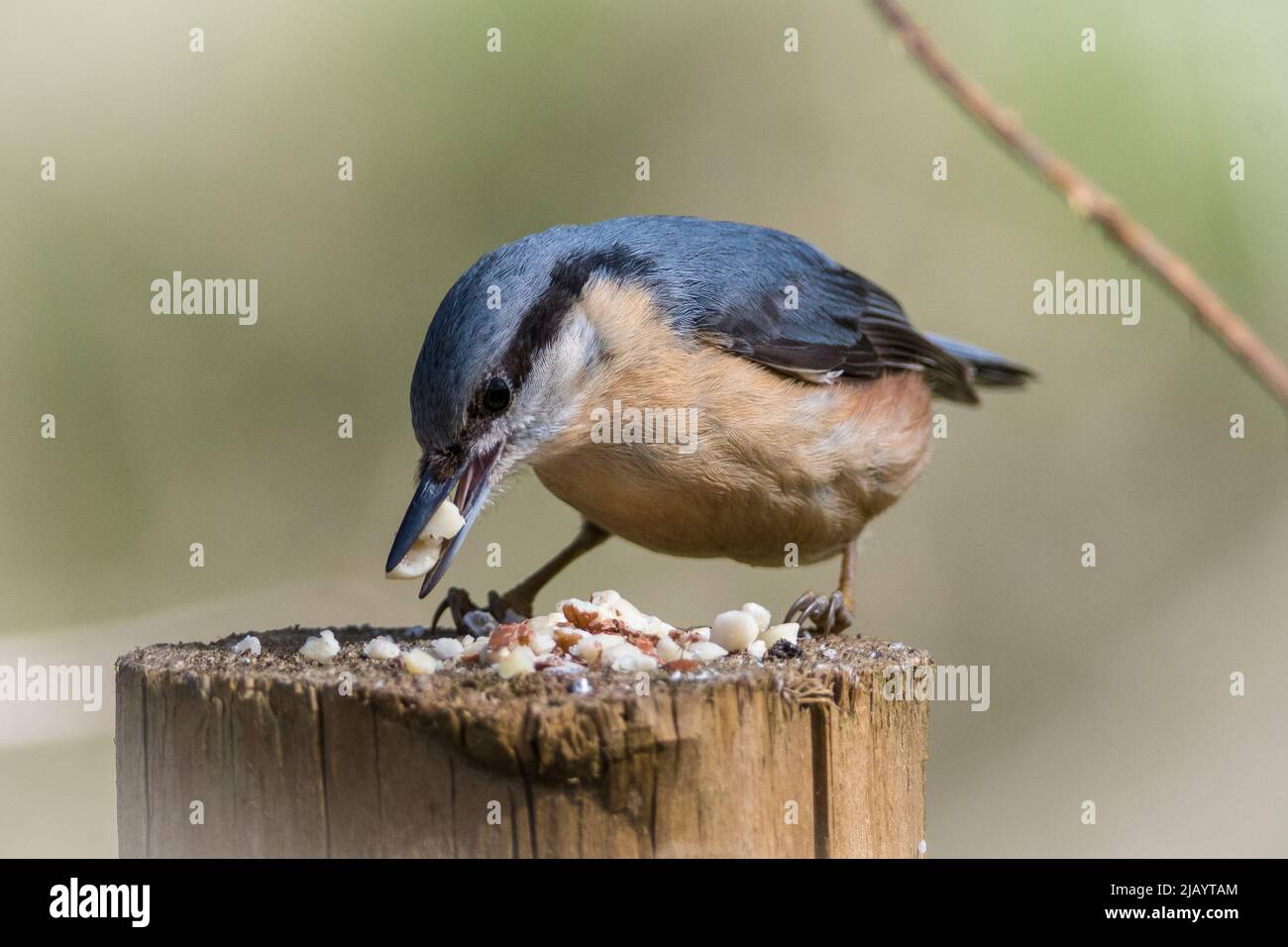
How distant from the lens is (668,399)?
3830mm

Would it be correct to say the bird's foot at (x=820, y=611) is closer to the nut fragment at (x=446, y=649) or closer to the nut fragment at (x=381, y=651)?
the nut fragment at (x=446, y=649)

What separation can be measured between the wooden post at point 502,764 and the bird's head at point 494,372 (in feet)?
2.62

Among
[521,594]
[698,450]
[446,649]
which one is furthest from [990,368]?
[446,649]

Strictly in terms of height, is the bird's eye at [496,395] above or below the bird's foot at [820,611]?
above

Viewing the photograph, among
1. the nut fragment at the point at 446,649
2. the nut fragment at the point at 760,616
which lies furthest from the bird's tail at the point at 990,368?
the nut fragment at the point at 446,649

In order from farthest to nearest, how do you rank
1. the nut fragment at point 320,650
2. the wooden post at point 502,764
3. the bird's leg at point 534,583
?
1. the bird's leg at point 534,583
2. the nut fragment at point 320,650
3. the wooden post at point 502,764

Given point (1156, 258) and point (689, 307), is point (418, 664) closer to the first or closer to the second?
point (689, 307)

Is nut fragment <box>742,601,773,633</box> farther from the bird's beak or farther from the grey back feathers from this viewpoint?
the grey back feathers

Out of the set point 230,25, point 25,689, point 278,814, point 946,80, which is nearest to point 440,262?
point 230,25

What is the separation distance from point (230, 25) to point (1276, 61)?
183 inches

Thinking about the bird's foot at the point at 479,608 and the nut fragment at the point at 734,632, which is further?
the bird's foot at the point at 479,608

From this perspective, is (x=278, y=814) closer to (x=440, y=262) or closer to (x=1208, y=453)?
(x=440, y=262)

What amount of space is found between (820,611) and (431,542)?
128 centimetres

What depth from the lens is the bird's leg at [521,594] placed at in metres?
4.19
